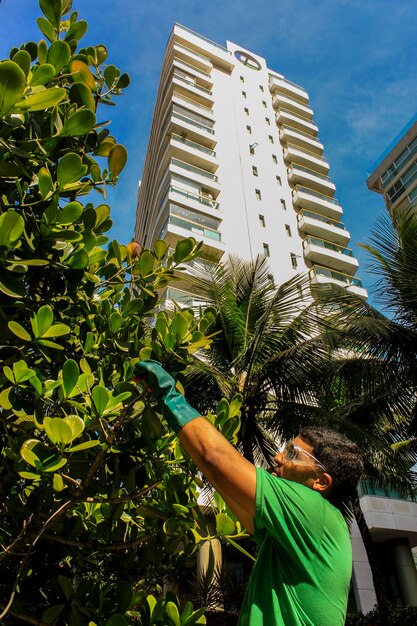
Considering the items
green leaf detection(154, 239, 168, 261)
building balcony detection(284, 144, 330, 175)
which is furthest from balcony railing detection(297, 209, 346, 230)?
green leaf detection(154, 239, 168, 261)

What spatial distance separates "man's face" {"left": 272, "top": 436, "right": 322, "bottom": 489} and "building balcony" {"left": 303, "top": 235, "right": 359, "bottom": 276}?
30.1 m

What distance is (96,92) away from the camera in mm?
2596

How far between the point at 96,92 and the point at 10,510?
228 centimetres

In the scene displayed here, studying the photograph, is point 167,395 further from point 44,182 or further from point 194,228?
point 194,228

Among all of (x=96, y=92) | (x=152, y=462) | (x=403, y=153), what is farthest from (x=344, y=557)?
(x=403, y=153)

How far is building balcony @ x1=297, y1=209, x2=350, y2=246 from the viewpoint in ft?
107

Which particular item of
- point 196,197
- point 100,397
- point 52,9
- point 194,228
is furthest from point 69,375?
point 196,197

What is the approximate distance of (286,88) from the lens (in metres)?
41.9

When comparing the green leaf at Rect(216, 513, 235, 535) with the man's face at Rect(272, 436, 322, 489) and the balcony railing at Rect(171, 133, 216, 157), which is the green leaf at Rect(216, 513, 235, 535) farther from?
the balcony railing at Rect(171, 133, 216, 157)

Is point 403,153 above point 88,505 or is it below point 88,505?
above

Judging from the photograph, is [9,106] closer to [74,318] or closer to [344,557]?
[74,318]

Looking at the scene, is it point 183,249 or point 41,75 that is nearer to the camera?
point 41,75

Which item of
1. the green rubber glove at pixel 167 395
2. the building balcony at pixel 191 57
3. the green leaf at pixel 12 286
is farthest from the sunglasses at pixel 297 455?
the building balcony at pixel 191 57

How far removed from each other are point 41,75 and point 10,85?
248 millimetres
